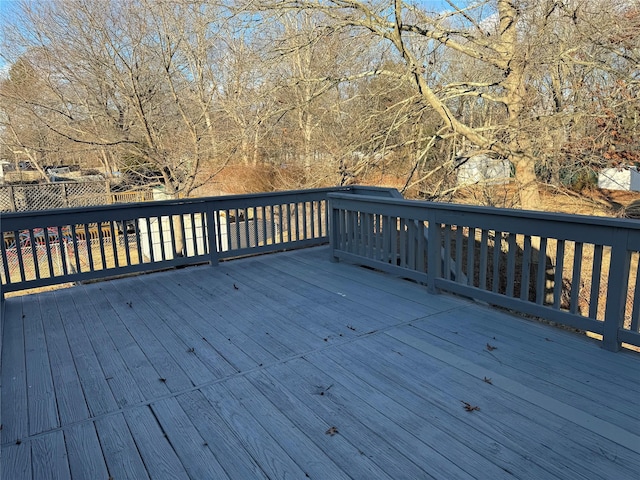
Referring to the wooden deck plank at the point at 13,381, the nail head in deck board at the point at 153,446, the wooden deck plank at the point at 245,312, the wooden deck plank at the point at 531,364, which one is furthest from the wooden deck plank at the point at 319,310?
the wooden deck plank at the point at 13,381

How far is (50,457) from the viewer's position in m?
1.91

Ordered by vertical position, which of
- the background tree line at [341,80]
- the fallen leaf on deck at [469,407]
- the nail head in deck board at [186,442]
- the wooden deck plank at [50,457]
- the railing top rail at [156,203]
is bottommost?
the wooden deck plank at [50,457]

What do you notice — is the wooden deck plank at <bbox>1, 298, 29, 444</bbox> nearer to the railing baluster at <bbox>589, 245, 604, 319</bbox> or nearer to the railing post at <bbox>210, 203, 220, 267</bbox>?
the railing post at <bbox>210, 203, 220, 267</bbox>

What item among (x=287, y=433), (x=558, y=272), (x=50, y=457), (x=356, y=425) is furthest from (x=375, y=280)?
(x=50, y=457)

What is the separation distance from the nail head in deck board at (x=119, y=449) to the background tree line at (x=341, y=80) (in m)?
6.58

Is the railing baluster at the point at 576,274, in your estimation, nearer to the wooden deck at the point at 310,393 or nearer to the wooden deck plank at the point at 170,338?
the wooden deck at the point at 310,393

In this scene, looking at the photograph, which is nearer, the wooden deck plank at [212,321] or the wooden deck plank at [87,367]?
the wooden deck plank at [87,367]

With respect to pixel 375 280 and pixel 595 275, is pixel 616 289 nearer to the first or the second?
pixel 595 275

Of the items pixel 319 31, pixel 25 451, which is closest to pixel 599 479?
pixel 25 451

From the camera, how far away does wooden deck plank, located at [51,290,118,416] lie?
7.63ft

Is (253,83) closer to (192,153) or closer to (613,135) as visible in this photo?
(192,153)

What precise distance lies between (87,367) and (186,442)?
112 cm

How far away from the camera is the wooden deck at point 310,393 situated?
72.1 inches

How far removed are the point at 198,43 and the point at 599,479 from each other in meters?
8.96
